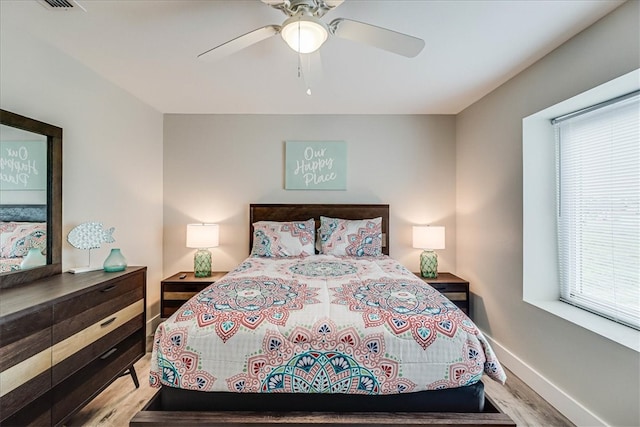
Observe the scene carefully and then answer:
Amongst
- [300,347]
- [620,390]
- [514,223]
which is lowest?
[620,390]

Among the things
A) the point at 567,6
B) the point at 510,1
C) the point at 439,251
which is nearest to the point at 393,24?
the point at 510,1

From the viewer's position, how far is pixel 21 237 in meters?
1.88

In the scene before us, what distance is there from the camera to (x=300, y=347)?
1.44 meters

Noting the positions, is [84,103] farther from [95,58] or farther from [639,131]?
[639,131]

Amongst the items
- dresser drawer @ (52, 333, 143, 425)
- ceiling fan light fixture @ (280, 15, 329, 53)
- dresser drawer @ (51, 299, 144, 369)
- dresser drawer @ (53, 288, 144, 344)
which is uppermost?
ceiling fan light fixture @ (280, 15, 329, 53)

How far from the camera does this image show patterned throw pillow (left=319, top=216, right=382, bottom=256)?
320cm

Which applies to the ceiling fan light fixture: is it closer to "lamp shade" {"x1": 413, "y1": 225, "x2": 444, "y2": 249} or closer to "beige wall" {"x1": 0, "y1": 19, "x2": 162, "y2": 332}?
"beige wall" {"x1": 0, "y1": 19, "x2": 162, "y2": 332}

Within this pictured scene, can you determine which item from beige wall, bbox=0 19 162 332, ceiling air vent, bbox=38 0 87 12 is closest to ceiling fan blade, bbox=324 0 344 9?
ceiling air vent, bbox=38 0 87 12

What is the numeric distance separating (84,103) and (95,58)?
37 centimetres

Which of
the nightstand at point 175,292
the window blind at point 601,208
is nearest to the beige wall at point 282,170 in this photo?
the nightstand at point 175,292

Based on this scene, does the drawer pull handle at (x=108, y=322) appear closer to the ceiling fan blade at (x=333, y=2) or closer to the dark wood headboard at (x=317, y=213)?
the dark wood headboard at (x=317, y=213)

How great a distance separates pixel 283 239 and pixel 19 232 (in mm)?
1967

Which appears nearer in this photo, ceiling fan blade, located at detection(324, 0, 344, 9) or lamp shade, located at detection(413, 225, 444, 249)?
ceiling fan blade, located at detection(324, 0, 344, 9)

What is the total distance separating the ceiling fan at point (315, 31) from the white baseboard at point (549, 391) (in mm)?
2354
